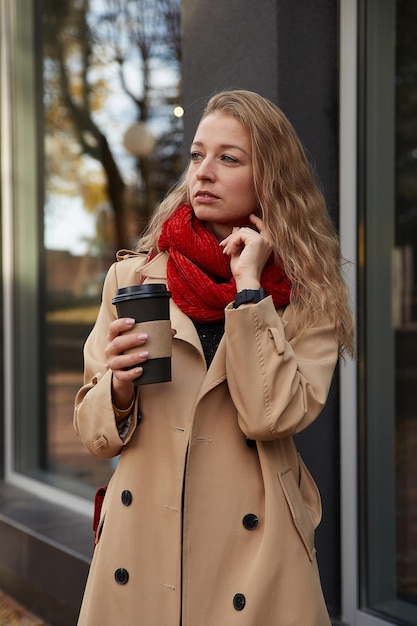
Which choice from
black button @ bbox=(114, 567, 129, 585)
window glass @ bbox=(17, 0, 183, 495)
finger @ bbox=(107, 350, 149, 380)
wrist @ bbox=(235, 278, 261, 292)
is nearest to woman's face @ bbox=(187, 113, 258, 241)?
wrist @ bbox=(235, 278, 261, 292)

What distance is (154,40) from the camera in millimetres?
6055

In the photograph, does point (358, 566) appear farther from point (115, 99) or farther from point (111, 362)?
point (115, 99)

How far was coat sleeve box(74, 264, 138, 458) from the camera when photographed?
6.95 ft

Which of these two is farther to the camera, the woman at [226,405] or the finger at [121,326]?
the woman at [226,405]

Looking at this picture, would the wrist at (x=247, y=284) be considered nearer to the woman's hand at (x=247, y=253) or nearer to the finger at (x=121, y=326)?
the woman's hand at (x=247, y=253)

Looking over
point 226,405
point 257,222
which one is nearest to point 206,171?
point 257,222

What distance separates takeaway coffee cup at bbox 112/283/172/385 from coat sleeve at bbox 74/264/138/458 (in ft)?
0.62

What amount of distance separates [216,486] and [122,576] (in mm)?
360

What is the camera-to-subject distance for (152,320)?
1.95m

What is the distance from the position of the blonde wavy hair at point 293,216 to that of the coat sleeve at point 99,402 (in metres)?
0.50

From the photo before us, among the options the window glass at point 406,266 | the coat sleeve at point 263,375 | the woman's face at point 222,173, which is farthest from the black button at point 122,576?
the window glass at point 406,266

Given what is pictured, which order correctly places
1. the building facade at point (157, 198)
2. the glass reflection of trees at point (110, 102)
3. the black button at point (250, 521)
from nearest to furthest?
1. the black button at point (250, 521)
2. the building facade at point (157, 198)
3. the glass reflection of trees at point (110, 102)

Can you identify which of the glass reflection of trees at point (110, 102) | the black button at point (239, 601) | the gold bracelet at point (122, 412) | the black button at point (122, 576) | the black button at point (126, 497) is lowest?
the black button at point (239, 601)

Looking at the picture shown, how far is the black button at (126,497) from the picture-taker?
7.30 feet
